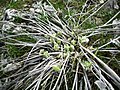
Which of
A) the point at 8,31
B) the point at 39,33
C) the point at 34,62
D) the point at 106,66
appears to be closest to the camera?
the point at 106,66

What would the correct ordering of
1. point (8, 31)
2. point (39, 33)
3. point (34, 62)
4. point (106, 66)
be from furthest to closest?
point (8, 31) → point (39, 33) → point (34, 62) → point (106, 66)

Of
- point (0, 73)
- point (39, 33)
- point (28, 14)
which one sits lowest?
point (0, 73)

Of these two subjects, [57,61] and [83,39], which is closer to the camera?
[57,61]

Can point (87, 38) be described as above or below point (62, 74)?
above

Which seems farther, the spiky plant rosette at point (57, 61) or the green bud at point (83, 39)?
the green bud at point (83, 39)

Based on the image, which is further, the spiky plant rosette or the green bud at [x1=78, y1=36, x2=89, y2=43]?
the green bud at [x1=78, y1=36, x2=89, y2=43]

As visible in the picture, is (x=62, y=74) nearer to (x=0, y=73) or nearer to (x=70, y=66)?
(x=70, y=66)

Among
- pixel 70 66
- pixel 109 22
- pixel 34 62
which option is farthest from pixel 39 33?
pixel 109 22

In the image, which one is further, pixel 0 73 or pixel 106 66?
pixel 0 73
